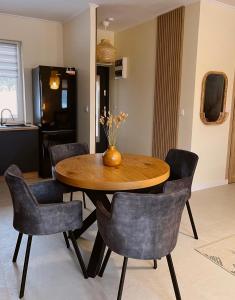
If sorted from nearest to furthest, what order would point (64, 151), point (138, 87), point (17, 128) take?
point (64, 151) < point (17, 128) < point (138, 87)

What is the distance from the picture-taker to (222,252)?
255 cm

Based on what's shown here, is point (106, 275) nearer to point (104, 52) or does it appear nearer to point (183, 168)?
point (183, 168)

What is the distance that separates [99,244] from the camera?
2248 mm

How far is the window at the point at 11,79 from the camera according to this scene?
4672 mm

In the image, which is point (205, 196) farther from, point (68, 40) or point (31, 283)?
point (68, 40)

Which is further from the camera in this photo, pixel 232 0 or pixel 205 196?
pixel 205 196

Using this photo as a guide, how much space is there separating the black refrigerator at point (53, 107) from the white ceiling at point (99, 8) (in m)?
0.87

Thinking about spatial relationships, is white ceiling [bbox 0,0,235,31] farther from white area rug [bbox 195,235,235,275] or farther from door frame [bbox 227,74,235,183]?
white area rug [bbox 195,235,235,275]

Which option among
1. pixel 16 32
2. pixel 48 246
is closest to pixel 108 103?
pixel 16 32

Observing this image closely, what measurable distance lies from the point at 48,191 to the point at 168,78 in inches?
108

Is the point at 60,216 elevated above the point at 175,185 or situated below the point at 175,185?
below

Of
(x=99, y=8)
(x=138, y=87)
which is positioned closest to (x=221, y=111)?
(x=138, y=87)

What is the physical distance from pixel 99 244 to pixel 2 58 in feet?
12.4

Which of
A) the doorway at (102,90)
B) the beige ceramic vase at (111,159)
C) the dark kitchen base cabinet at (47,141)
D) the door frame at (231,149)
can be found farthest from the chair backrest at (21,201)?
the doorway at (102,90)
